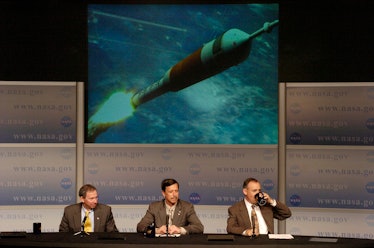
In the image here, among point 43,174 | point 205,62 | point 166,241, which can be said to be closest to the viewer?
point 166,241

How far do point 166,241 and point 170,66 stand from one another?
2853 millimetres

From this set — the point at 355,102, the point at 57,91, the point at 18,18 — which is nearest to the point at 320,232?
Answer: the point at 355,102

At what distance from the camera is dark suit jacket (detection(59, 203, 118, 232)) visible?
236 inches

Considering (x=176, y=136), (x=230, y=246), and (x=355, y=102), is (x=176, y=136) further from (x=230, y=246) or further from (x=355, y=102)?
(x=230, y=246)

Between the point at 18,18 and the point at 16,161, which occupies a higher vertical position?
the point at 18,18

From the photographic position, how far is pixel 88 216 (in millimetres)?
6051

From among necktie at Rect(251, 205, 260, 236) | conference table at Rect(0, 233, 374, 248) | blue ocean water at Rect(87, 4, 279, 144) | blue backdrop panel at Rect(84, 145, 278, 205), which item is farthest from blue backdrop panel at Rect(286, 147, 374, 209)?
conference table at Rect(0, 233, 374, 248)

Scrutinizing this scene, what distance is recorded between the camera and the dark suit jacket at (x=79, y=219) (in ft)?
19.7

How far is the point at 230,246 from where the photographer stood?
4.97 meters

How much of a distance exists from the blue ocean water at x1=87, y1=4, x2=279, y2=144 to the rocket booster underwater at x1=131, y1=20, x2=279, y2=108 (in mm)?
55

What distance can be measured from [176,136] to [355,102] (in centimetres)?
189

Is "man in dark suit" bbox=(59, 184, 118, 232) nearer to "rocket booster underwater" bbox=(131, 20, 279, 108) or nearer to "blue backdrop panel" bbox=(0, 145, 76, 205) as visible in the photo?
"blue backdrop panel" bbox=(0, 145, 76, 205)

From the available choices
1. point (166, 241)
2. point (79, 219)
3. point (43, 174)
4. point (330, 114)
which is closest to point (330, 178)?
point (330, 114)

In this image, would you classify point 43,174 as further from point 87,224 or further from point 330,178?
point 330,178
